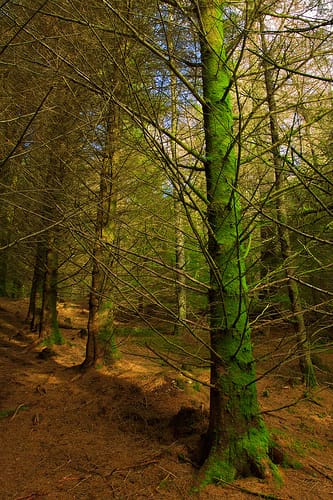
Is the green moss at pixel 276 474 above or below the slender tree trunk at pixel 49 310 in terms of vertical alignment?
below

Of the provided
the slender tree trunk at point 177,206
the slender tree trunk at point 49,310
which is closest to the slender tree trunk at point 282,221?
the slender tree trunk at point 177,206

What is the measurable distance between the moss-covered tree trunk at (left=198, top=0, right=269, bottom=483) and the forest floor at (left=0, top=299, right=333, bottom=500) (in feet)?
0.53

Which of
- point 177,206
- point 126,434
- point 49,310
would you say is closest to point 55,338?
point 49,310

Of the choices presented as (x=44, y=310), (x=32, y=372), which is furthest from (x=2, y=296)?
(x=32, y=372)

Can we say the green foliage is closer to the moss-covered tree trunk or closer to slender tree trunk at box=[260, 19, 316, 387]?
the moss-covered tree trunk

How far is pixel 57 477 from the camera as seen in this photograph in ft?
9.91

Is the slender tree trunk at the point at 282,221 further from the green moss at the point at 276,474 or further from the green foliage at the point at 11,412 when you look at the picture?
the green foliage at the point at 11,412

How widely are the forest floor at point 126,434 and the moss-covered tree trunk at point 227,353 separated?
16 centimetres

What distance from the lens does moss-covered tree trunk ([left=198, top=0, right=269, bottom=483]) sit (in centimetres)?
266

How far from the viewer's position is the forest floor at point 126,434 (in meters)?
2.70

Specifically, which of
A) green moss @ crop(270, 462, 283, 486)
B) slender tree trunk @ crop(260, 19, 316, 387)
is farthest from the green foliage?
slender tree trunk @ crop(260, 19, 316, 387)

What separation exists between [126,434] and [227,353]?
1994 millimetres

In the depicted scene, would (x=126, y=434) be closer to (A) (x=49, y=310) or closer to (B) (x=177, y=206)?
(B) (x=177, y=206)

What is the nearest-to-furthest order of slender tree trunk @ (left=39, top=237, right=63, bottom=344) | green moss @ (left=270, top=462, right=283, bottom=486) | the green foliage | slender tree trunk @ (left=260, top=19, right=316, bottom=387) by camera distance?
slender tree trunk @ (left=260, top=19, right=316, bottom=387)
green moss @ (left=270, top=462, right=283, bottom=486)
the green foliage
slender tree trunk @ (left=39, top=237, right=63, bottom=344)
